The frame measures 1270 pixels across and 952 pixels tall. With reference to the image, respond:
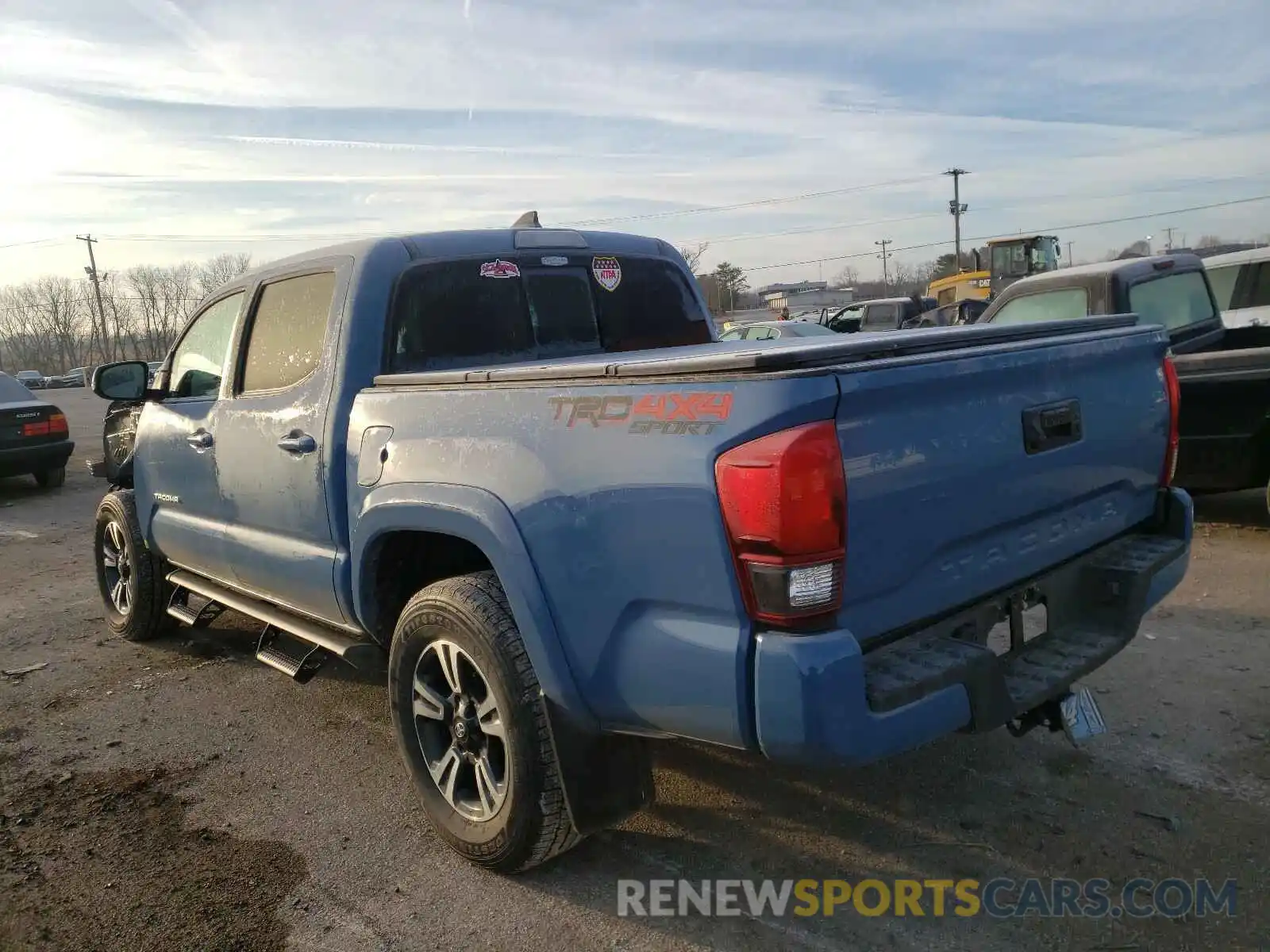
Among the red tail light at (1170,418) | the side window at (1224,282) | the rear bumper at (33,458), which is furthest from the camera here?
the rear bumper at (33,458)

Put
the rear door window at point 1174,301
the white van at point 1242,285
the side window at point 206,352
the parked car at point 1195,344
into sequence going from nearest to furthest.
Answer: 1. the side window at point 206,352
2. the parked car at point 1195,344
3. the rear door window at point 1174,301
4. the white van at point 1242,285

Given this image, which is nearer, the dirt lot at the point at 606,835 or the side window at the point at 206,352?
the dirt lot at the point at 606,835

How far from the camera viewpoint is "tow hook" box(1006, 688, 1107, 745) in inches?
111

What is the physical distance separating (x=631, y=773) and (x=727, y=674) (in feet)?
2.54

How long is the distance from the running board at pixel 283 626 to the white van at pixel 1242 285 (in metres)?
8.66

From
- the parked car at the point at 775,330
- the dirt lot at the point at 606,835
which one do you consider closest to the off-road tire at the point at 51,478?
the dirt lot at the point at 606,835

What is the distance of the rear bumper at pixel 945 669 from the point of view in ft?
6.98

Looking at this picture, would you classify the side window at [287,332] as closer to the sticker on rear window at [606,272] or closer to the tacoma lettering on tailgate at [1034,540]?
the sticker on rear window at [606,272]

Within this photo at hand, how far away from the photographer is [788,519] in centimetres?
211

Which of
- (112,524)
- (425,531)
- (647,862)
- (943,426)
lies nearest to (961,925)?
(647,862)

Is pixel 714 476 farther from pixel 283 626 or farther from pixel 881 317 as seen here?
pixel 881 317

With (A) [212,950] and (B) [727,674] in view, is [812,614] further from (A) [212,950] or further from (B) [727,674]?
(A) [212,950]

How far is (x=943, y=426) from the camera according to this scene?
241 centimetres

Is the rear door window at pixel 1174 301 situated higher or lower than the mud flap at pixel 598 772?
higher
